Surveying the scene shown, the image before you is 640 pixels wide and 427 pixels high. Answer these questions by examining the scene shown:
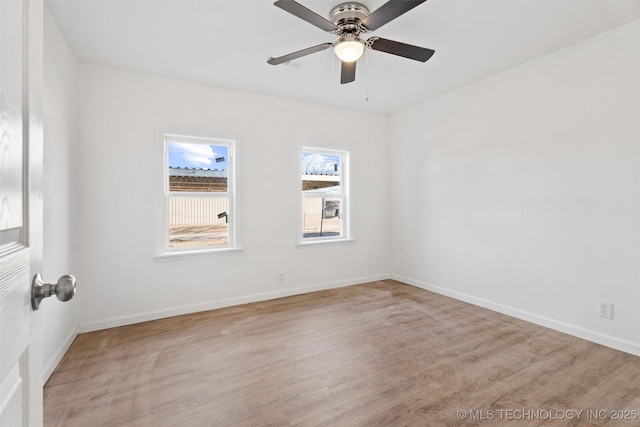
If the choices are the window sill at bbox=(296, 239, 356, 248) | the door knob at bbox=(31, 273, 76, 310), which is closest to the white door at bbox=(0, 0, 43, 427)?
the door knob at bbox=(31, 273, 76, 310)

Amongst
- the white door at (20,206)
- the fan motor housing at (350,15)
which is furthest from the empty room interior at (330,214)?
the white door at (20,206)

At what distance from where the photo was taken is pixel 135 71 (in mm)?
3188

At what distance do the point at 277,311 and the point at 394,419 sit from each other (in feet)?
6.43

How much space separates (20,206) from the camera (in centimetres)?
65

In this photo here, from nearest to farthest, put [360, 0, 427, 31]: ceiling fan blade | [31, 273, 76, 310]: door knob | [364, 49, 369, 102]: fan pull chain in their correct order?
[31, 273, 76, 310]: door knob < [360, 0, 427, 31]: ceiling fan blade < [364, 49, 369, 102]: fan pull chain

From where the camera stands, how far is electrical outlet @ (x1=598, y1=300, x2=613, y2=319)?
261 cm

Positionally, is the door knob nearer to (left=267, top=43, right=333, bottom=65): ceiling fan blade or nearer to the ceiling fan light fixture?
(left=267, top=43, right=333, bottom=65): ceiling fan blade

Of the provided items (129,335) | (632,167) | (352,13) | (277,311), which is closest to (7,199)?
(352,13)

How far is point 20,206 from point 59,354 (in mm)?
2575

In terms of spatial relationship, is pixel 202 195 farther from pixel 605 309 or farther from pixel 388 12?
pixel 605 309

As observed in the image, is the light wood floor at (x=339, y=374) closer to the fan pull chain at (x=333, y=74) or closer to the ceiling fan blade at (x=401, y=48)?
the ceiling fan blade at (x=401, y=48)

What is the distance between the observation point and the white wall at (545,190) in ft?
8.34

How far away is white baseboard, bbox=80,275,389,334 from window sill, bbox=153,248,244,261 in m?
0.56

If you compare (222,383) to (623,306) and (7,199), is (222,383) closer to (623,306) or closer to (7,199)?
(7,199)
